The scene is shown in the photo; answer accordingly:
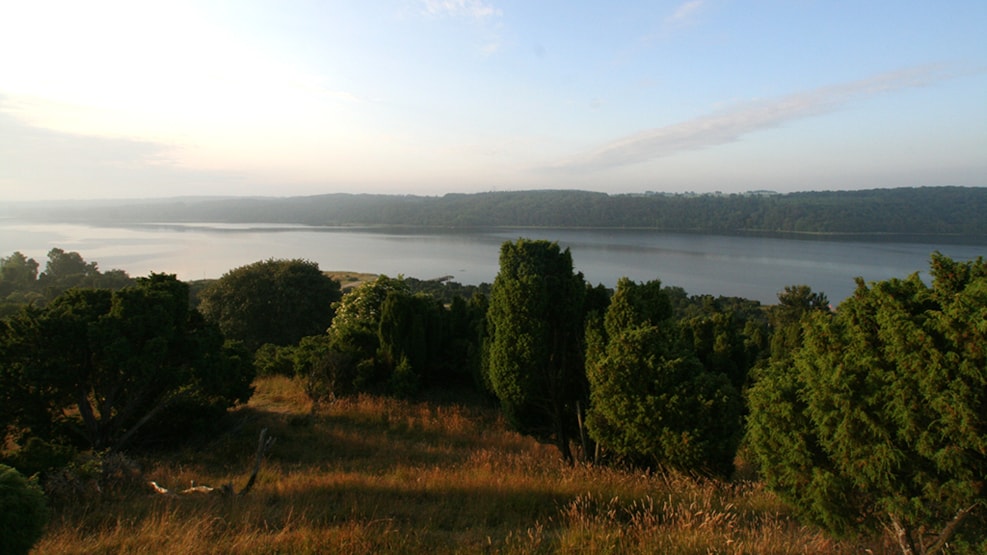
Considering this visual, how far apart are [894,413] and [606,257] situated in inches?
2578

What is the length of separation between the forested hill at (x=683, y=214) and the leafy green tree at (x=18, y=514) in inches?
4210

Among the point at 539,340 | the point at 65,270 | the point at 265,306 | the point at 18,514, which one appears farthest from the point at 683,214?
the point at 18,514

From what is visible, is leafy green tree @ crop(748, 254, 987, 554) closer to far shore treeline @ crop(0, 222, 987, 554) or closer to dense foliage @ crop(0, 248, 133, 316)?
far shore treeline @ crop(0, 222, 987, 554)

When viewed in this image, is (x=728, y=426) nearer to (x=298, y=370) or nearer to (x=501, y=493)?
(x=501, y=493)

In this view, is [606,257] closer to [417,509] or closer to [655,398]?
[655,398]

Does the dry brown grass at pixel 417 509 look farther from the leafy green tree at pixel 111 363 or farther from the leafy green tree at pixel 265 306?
the leafy green tree at pixel 265 306

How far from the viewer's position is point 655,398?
5.23 m

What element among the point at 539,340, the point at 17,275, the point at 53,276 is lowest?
the point at 53,276

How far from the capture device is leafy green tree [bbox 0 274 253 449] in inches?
232

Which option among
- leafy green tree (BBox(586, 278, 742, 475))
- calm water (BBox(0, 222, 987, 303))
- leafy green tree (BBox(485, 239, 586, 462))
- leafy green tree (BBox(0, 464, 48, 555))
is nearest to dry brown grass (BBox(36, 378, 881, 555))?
leafy green tree (BBox(586, 278, 742, 475))

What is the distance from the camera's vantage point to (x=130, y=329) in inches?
245

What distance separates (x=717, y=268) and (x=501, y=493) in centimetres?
6365

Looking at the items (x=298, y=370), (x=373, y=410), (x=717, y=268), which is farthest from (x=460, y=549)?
(x=717, y=268)

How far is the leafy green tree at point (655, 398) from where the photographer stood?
5.15m
